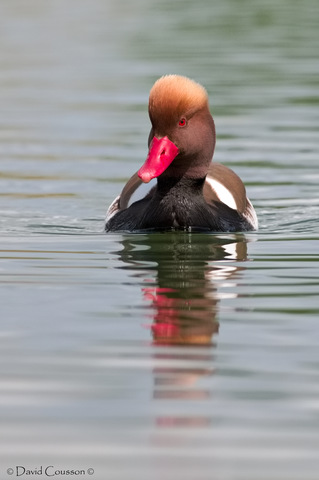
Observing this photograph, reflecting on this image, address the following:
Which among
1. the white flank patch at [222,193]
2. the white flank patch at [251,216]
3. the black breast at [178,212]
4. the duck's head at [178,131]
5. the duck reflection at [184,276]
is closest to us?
the duck reflection at [184,276]

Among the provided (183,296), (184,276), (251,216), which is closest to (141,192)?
(251,216)

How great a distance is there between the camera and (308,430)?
4.84 metres

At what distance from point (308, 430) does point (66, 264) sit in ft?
12.2

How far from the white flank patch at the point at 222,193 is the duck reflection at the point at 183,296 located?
0.71 metres

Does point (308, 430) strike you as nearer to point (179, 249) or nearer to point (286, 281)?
point (286, 281)

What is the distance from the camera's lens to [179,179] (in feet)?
30.8

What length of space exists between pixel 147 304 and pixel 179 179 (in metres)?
2.61

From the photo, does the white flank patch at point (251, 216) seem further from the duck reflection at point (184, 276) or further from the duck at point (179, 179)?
the duck reflection at point (184, 276)

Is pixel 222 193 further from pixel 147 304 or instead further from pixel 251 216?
pixel 147 304

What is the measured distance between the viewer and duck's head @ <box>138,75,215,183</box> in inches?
346

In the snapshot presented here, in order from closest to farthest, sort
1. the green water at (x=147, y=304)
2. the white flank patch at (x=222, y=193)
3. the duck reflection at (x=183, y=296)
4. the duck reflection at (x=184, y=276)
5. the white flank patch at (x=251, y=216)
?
the green water at (x=147, y=304) < the duck reflection at (x=183, y=296) < the duck reflection at (x=184, y=276) < the white flank patch at (x=251, y=216) < the white flank patch at (x=222, y=193)

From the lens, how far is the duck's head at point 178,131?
28.8 ft

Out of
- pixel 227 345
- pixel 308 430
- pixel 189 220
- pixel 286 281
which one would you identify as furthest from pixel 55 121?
pixel 308 430

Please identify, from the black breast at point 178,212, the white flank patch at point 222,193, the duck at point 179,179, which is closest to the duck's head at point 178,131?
the duck at point 179,179
